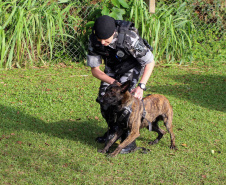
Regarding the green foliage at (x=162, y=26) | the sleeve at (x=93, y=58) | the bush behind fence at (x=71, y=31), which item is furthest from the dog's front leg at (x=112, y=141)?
the green foliage at (x=162, y=26)

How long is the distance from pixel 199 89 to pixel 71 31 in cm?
406

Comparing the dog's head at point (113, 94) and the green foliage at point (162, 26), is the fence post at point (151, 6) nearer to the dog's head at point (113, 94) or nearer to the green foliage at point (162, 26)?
the green foliage at point (162, 26)

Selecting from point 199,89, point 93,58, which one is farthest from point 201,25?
point 93,58

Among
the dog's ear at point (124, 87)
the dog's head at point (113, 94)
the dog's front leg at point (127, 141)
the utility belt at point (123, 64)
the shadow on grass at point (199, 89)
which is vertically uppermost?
the utility belt at point (123, 64)

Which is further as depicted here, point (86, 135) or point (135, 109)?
point (86, 135)

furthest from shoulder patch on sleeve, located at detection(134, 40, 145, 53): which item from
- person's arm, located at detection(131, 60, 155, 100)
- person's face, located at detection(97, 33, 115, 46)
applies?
person's face, located at detection(97, 33, 115, 46)

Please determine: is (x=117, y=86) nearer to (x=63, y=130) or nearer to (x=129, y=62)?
(x=129, y=62)

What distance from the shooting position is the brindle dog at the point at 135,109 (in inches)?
178

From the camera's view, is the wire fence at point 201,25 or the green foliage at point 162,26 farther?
A: the wire fence at point 201,25

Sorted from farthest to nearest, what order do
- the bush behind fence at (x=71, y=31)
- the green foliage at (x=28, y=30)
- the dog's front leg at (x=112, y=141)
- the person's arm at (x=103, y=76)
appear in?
the bush behind fence at (x=71, y=31) → the green foliage at (x=28, y=30) → the dog's front leg at (x=112, y=141) → the person's arm at (x=103, y=76)

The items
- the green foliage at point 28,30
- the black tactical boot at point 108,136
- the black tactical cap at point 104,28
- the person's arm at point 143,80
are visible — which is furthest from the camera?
the green foliage at point 28,30

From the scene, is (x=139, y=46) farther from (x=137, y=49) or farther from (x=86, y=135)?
(x=86, y=135)

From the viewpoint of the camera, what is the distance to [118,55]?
4.73 m

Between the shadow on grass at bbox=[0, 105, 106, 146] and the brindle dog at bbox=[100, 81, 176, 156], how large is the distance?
2.58 feet
